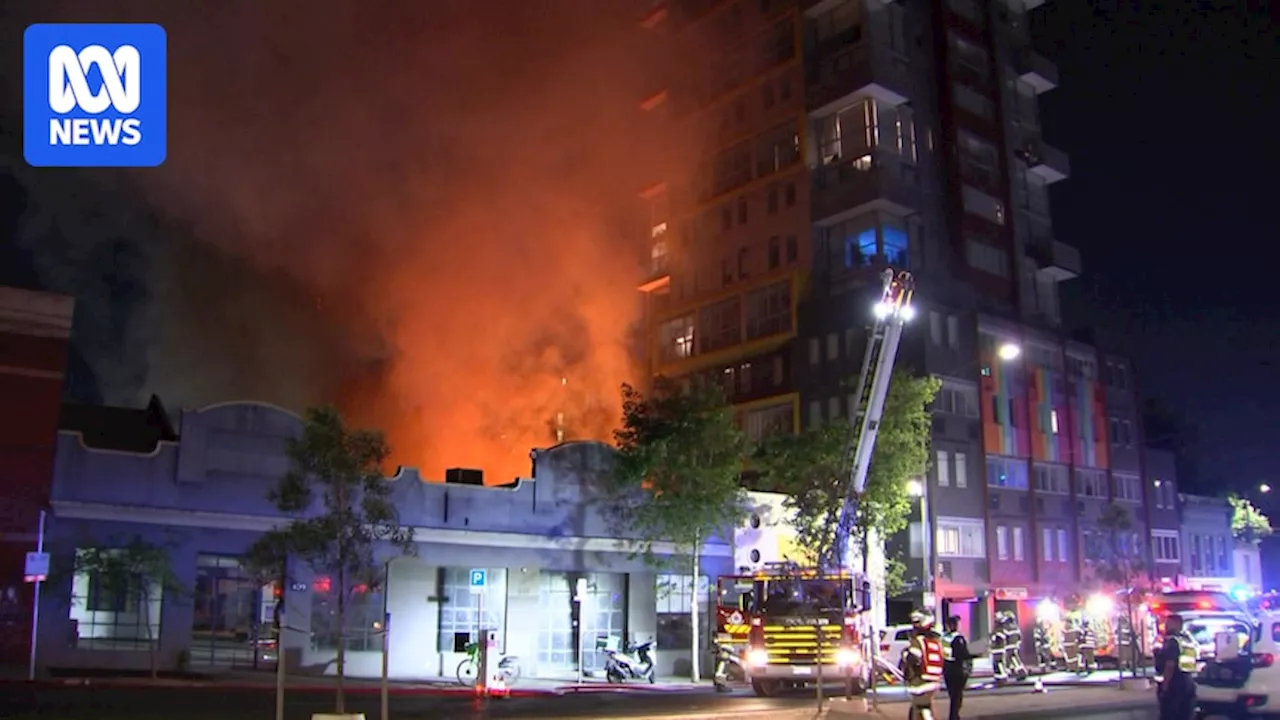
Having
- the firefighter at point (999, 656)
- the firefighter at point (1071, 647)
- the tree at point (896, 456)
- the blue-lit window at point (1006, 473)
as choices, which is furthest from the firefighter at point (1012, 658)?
the blue-lit window at point (1006, 473)

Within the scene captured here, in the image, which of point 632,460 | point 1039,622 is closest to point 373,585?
point 632,460

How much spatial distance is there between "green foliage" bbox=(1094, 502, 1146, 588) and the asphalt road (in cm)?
2777

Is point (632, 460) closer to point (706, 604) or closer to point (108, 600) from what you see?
point (706, 604)

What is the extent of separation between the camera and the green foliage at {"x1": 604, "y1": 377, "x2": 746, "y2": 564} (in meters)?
31.5

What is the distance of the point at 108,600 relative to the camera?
26094 millimetres

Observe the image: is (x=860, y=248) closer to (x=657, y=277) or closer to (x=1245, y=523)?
(x=657, y=277)

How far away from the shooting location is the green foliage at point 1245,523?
68625mm

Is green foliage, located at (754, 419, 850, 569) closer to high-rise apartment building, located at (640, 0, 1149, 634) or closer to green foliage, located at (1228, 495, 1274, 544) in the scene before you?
high-rise apartment building, located at (640, 0, 1149, 634)

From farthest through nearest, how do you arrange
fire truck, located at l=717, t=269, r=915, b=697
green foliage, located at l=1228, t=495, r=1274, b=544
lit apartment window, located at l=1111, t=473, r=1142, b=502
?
1. green foliage, located at l=1228, t=495, r=1274, b=544
2. lit apartment window, located at l=1111, t=473, r=1142, b=502
3. fire truck, located at l=717, t=269, r=915, b=697

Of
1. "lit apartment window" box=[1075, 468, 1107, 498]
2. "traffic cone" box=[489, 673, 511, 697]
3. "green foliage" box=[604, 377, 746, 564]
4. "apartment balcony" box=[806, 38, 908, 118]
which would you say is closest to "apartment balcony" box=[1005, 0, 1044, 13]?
"apartment balcony" box=[806, 38, 908, 118]

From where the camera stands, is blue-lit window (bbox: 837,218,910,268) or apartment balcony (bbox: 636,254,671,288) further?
apartment balcony (bbox: 636,254,671,288)

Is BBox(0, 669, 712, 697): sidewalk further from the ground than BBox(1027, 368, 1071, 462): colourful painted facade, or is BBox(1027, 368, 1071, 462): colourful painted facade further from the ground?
BBox(1027, 368, 1071, 462): colourful painted facade

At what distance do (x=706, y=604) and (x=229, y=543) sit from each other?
15552mm

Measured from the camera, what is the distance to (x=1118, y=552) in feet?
173
